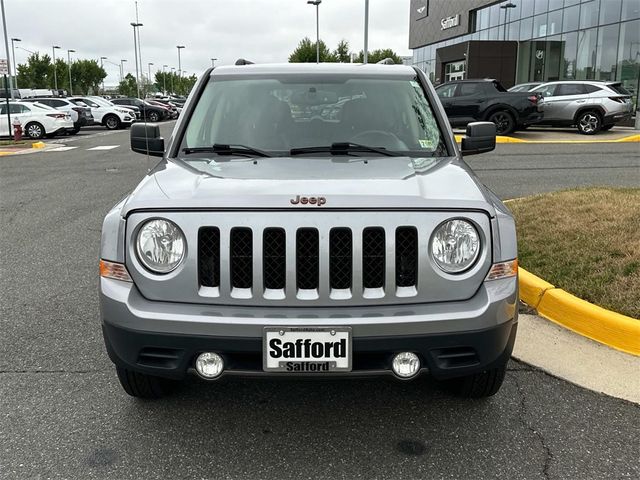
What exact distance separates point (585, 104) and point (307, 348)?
1937 cm

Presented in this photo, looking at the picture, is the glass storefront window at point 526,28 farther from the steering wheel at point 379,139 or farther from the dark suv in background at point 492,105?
the steering wheel at point 379,139

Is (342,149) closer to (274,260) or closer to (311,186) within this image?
(311,186)

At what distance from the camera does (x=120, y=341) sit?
260 centimetres

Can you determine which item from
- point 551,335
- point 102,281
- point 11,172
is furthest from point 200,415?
point 11,172

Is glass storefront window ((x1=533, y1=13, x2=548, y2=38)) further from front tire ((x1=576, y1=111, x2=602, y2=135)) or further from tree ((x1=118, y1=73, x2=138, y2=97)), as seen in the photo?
tree ((x1=118, y1=73, x2=138, y2=97))

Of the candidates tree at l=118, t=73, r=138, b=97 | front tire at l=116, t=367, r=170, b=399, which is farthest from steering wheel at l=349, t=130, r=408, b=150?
tree at l=118, t=73, r=138, b=97

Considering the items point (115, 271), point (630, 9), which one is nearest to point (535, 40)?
point (630, 9)

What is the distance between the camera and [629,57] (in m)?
23.5

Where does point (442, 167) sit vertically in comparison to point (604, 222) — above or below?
above

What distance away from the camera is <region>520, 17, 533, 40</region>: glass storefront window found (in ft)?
106

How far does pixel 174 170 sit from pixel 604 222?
4.09 meters

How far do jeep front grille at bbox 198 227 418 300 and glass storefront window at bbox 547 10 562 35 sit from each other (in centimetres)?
3045

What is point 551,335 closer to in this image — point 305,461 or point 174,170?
point 305,461

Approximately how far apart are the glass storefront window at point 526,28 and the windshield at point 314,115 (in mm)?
31873
